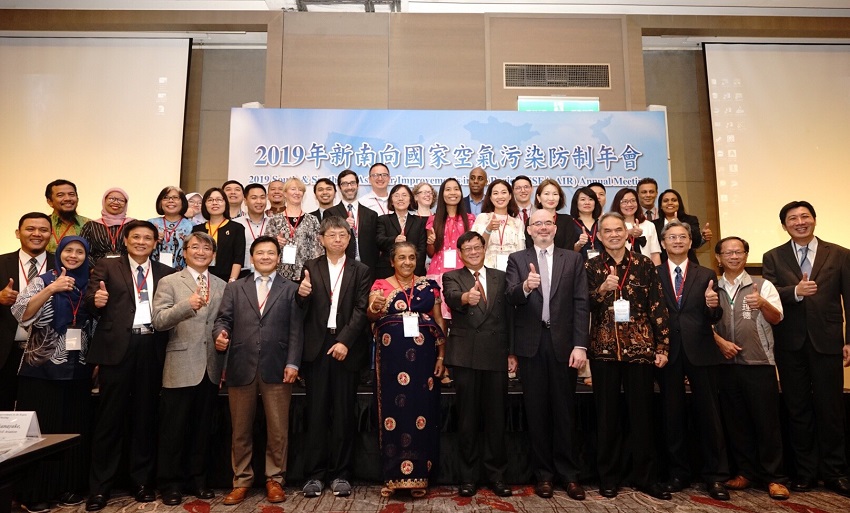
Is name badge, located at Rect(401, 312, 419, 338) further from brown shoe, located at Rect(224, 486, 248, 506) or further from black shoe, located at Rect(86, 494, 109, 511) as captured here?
black shoe, located at Rect(86, 494, 109, 511)

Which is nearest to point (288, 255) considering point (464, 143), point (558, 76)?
point (464, 143)

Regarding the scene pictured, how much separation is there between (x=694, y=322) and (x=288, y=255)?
105 inches

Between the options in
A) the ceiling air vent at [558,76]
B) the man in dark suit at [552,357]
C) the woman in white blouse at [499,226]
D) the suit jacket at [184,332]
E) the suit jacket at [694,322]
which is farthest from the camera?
the ceiling air vent at [558,76]

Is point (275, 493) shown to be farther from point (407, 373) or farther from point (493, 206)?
point (493, 206)

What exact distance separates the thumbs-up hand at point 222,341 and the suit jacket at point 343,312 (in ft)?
1.48

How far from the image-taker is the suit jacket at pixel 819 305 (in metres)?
3.66

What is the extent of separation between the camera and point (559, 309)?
3416 millimetres

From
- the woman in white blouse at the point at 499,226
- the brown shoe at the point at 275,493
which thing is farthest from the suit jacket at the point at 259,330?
the woman in white blouse at the point at 499,226

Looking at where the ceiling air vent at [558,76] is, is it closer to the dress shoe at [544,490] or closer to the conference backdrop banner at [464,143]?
the conference backdrop banner at [464,143]

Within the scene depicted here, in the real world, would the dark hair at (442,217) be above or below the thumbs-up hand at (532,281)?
above

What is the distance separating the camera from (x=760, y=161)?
6.86 metres

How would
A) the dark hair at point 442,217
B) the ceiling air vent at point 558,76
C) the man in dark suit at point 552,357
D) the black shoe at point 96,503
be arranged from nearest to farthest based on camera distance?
the black shoe at point 96,503 → the man in dark suit at point 552,357 → the dark hair at point 442,217 → the ceiling air vent at point 558,76

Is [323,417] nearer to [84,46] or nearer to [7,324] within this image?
[7,324]

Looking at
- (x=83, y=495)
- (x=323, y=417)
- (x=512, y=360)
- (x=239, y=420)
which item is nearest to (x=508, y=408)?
(x=512, y=360)
